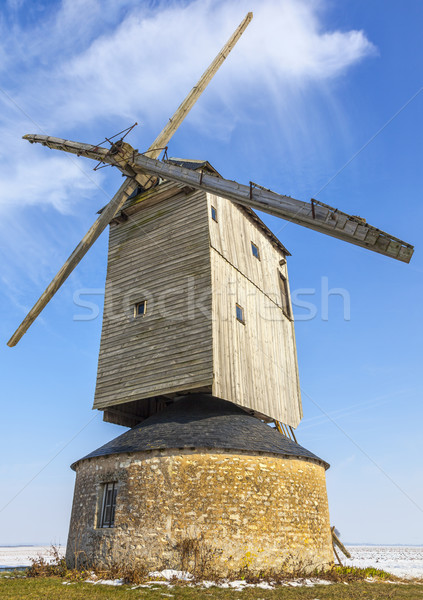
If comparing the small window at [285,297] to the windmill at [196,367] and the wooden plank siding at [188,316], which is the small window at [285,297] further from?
the wooden plank siding at [188,316]

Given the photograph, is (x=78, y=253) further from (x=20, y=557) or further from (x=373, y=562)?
(x=20, y=557)

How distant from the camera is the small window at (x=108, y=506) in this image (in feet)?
43.1

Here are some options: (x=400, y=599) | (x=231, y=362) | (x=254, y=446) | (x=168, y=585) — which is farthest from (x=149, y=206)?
(x=400, y=599)

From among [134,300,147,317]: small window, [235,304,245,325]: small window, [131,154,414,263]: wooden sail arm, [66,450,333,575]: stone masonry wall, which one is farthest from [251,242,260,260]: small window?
[66,450,333,575]: stone masonry wall

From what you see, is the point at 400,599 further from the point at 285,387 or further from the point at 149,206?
the point at 149,206

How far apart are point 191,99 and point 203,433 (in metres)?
15.2

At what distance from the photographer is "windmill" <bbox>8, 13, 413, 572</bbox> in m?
12.1

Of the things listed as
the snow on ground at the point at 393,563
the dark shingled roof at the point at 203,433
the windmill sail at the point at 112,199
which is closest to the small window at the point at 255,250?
the windmill sail at the point at 112,199

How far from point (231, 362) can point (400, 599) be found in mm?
7671

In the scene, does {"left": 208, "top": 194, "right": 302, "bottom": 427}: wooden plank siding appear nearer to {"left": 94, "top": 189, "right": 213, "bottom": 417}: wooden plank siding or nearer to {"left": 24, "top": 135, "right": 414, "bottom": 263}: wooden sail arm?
{"left": 94, "top": 189, "right": 213, "bottom": 417}: wooden plank siding

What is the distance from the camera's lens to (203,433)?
531 inches

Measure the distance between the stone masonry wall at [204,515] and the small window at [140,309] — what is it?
5355 mm

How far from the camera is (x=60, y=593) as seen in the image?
9891 millimetres

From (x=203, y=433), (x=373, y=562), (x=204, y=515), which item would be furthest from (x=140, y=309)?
(x=373, y=562)
